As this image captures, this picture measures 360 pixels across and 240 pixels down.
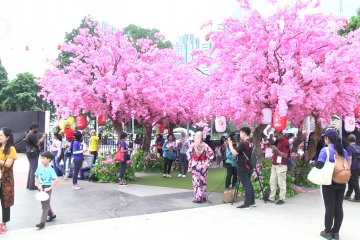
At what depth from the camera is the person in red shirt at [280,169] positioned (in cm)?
838

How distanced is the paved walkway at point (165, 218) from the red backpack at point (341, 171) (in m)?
1.02

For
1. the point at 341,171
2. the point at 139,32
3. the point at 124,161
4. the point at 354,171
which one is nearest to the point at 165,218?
the point at 341,171

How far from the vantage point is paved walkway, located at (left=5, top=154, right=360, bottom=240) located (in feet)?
19.8

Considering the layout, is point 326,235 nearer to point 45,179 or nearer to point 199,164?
point 199,164

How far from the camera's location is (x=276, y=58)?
9008mm

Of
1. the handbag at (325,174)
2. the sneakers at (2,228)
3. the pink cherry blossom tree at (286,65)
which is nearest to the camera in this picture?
the handbag at (325,174)

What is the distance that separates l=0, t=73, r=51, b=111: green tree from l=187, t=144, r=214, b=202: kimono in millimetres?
27371

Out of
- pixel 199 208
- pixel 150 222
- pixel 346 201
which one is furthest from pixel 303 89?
pixel 150 222

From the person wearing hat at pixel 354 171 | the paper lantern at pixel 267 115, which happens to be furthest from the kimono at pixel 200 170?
the person wearing hat at pixel 354 171

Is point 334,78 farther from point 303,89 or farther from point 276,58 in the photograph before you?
point 276,58

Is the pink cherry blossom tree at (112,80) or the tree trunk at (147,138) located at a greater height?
the pink cherry blossom tree at (112,80)

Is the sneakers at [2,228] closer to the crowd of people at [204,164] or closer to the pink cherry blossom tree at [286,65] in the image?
the crowd of people at [204,164]

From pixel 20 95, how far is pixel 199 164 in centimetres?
2785

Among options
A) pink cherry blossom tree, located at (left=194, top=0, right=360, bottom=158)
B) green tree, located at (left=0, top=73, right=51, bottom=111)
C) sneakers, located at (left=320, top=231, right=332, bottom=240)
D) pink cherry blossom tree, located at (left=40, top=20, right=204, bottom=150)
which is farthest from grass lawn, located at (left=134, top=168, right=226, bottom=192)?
green tree, located at (left=0, top=73, right=51, bottom=111)
